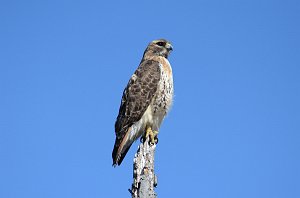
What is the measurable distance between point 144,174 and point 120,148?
217 cm

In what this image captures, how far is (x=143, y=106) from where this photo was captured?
25.3 feet

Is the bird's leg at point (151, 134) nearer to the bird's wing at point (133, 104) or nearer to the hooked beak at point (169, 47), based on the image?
the bird's wing at point (133, 104)

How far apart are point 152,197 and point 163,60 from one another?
3768 mm

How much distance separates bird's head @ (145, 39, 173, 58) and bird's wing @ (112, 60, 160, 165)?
34.5 inches

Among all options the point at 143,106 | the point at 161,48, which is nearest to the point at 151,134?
the point at 143,106

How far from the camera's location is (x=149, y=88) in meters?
7.79

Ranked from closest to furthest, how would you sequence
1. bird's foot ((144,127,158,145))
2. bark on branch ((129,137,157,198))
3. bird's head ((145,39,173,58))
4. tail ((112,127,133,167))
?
1. bark on branch ((129,137,157,198))
2. tail ((112,127,133,167))
3. bird's foot ((144,127,158,145))
4. bird's head ((145,39,173,58))

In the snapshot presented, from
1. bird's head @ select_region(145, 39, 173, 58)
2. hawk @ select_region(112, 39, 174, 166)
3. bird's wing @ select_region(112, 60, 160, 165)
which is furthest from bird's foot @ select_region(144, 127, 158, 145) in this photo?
bird's head @ select_region(145, 39, 173, 58)

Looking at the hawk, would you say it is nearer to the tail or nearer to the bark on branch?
the tail

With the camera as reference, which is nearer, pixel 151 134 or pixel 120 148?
pixel 120 148

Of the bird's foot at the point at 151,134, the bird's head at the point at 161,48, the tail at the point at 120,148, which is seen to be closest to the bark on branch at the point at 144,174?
the tail at the point at 120,148

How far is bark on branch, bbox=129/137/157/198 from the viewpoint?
17.1 ft

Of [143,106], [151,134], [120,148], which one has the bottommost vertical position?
[120,148]

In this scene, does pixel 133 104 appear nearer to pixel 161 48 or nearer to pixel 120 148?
pixel 120 148
